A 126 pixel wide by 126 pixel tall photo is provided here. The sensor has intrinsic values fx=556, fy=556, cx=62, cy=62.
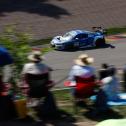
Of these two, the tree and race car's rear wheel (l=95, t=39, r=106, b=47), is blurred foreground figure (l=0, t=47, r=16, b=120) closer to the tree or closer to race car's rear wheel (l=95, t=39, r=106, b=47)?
the tree

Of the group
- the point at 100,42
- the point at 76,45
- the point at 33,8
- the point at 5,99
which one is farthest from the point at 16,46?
A: the point at 33,8

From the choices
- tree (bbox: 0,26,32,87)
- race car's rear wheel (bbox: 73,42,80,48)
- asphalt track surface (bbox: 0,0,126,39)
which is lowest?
race car's rear wheel (bbox: 73,42,80,48)

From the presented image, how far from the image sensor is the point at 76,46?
121ft

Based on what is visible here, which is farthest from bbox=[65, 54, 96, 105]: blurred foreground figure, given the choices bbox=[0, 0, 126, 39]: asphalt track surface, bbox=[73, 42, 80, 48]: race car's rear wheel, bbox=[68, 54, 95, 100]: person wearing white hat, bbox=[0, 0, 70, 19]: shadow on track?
bbox=[0, 0, 70, 19]: shadow on track

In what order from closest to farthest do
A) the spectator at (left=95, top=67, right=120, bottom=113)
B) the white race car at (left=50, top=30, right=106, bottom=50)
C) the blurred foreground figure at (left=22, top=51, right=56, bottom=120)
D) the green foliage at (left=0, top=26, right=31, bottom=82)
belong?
1. the blurred foreground figure at (left=22, top=51, right=56, bottom=120)
2. the spectator at (left=95, top=67, right=120, bottom=113)
3. the green foliage at (left=0, top=26, right=31, bottom=82)
4. the white race car at (left=50, top=30, right=106, bottom=50)

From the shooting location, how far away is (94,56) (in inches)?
1297

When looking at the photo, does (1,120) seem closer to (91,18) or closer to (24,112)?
(24,112)

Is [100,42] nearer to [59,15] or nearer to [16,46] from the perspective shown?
[59,15]

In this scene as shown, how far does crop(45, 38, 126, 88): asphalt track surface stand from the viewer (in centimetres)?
2663

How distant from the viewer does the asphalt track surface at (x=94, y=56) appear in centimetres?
2663

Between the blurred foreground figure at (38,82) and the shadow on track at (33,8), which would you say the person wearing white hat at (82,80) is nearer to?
the blurred foreground figure at (38,82)

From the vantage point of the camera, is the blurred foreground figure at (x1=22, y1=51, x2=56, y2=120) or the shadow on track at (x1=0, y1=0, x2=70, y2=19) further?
the shadow on track at (x1=0, y1=0, x2=70, y2=19)

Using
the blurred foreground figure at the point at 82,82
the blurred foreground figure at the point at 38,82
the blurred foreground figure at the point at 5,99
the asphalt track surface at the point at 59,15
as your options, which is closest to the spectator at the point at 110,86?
the blurred foreground figure at the point at 82,82

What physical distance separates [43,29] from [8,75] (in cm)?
3019
